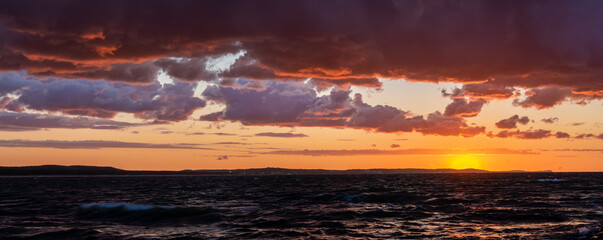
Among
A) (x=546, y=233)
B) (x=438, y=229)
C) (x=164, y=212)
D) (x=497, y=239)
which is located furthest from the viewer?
(x=164, y=212)

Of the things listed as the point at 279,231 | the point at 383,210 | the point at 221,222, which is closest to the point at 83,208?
the point at 221,222

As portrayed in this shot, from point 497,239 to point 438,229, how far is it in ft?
13.7

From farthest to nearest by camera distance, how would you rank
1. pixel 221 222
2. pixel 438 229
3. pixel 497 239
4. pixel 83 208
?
1. pixel 83 208
2. pixel 221 222
3. pixel 438 229
4. pixel 497 239

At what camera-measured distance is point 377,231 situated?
2694 cm

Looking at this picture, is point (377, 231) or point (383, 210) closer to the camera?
point (377, 231)

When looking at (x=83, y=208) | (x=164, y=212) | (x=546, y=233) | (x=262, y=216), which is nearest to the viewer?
(x=546, y=233)

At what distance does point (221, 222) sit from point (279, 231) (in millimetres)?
5797

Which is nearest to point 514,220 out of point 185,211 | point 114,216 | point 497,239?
point 497,239

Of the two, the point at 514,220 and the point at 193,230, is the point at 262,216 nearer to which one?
the point at 193,230

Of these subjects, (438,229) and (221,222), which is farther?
(221,222)

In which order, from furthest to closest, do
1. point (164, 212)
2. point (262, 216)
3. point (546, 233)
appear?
1. point (164, 212)
2. point (262, 216)
3. point (546, 233)

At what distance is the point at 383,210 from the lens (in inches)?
1531

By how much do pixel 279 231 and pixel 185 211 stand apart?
12.6 metres

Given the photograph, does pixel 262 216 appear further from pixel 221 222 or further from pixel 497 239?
pixel 497 239
